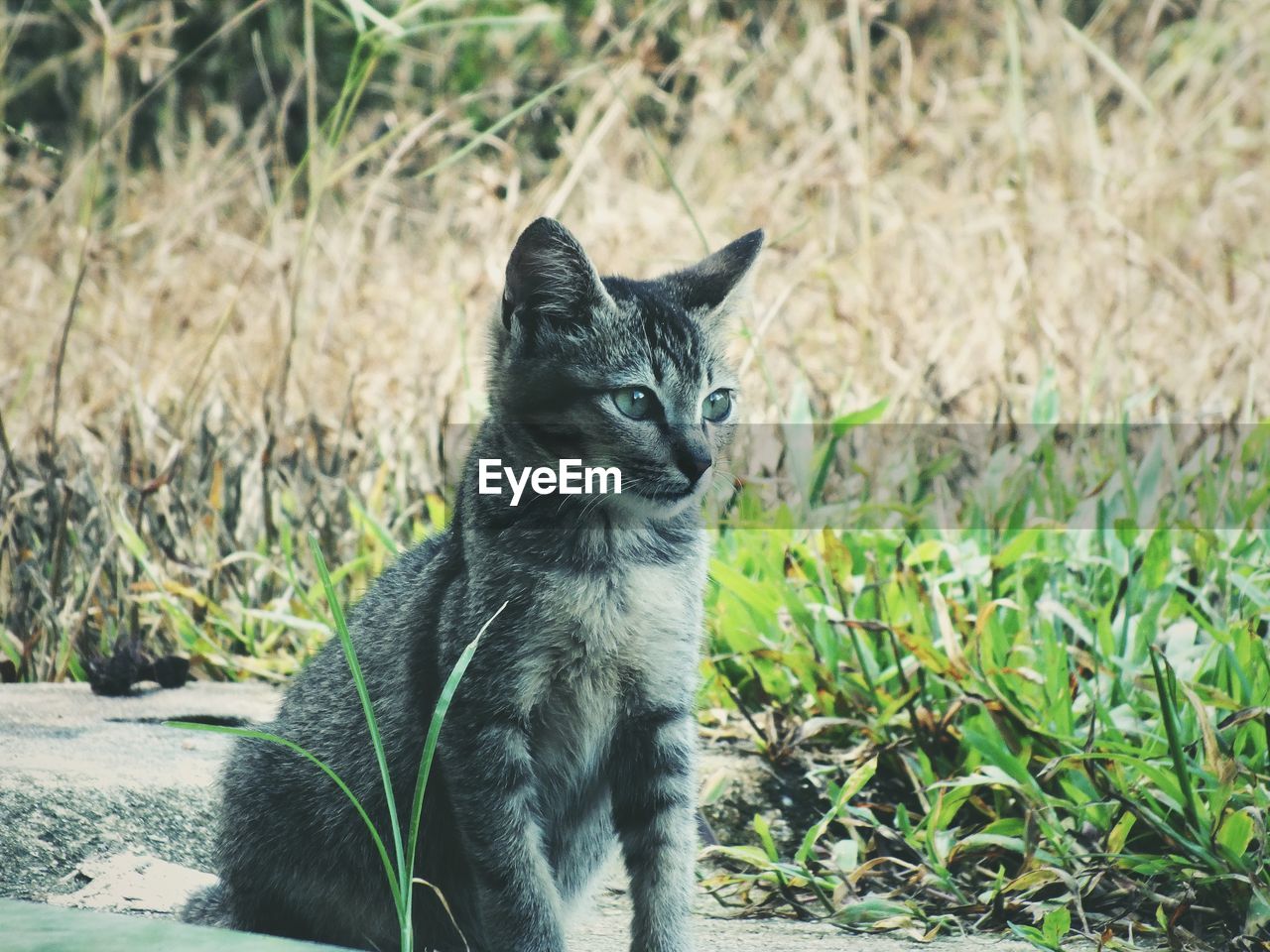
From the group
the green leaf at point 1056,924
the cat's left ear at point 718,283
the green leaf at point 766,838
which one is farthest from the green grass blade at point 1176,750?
the cat's left ear at point 718,283

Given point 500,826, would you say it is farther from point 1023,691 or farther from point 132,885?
point 1023,691

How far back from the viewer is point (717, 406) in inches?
97.6

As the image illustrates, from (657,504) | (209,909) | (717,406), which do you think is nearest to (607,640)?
(657,504)

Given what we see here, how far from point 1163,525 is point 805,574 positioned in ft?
2.99

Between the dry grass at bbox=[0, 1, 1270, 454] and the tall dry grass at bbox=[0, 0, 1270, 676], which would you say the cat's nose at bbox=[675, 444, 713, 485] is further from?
the dry grass at bbox=[0, 1, 1270, 454]

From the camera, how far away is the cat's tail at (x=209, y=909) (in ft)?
8.23

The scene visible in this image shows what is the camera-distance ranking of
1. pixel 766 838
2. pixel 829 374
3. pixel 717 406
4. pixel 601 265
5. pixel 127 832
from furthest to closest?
pixel 601 265
pixel 829 374
pixel 766 838
pixel 127 832
pixel 717 406

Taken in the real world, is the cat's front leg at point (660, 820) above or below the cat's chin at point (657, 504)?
below

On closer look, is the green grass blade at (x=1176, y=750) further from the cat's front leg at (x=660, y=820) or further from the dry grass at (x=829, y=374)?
the cat's front leg at (x=660, y=820)

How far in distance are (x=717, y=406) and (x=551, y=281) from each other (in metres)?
0.38

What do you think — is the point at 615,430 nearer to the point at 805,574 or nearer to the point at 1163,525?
the point at 805,574

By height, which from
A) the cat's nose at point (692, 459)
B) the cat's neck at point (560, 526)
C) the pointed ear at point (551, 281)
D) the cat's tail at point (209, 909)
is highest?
the pointed ear at point (551, 281)

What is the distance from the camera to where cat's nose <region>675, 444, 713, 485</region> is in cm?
228

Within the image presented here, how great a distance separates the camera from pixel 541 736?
232 centimetres
